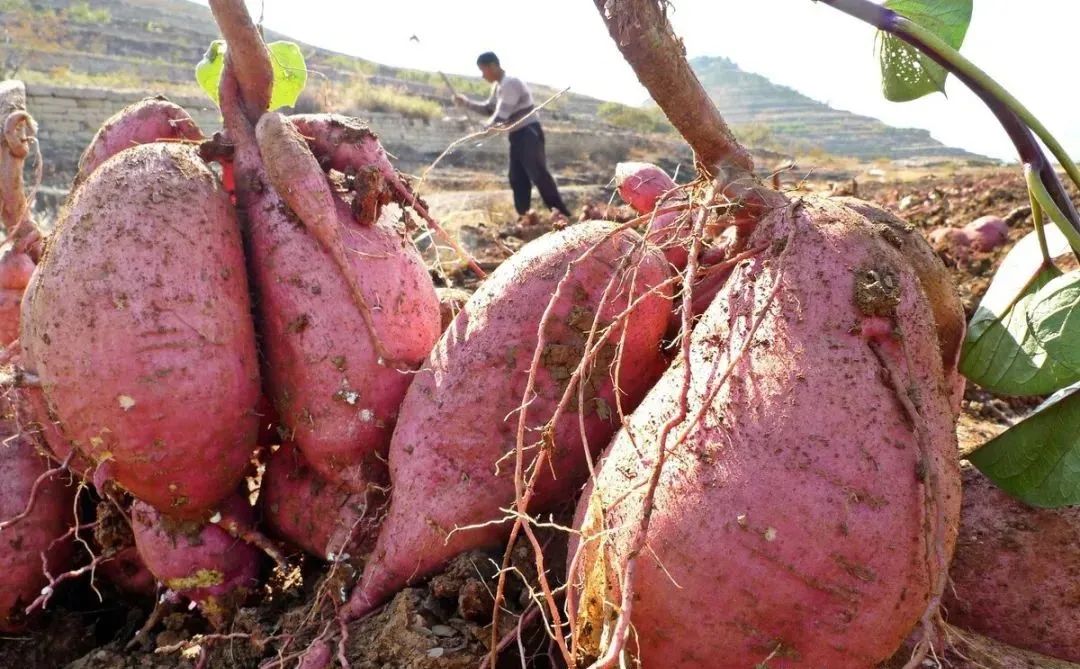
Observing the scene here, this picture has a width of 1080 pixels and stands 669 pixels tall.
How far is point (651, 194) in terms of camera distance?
1.78 meters

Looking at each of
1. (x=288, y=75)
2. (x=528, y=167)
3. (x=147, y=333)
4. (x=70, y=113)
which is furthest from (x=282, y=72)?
(x=70, y=113)

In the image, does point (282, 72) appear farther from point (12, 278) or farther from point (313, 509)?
point (313, 509)

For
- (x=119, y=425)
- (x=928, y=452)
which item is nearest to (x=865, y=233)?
(x=928, y=452)

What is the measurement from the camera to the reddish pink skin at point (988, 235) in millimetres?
3395

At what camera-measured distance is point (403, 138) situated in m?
16.2

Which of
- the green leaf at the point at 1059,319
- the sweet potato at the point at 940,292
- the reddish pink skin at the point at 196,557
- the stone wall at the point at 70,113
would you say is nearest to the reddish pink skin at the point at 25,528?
the reddish pink skin at the point at 196,557

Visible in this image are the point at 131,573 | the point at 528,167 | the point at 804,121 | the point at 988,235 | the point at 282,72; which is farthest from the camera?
the point at 804,121

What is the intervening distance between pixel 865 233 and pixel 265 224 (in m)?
1.15

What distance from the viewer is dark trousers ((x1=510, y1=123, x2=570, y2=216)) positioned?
269 inches

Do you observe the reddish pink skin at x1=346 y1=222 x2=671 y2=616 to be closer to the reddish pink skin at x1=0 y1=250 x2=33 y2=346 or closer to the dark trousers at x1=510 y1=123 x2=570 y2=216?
the reddish pink skin at x1=0 y1=250 x2=33 y2=346

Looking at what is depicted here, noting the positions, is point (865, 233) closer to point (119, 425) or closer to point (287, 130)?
point (287, 130)

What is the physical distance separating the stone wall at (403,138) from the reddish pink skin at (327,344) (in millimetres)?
7888

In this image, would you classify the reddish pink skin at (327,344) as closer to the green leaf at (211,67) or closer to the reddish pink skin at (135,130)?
the reddish pink skin at (135,130)

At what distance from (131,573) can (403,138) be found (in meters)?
15.3
